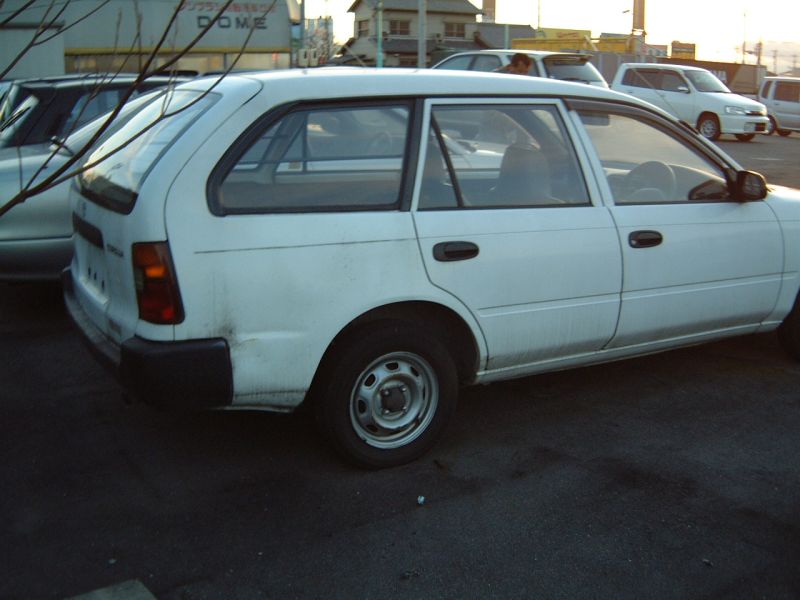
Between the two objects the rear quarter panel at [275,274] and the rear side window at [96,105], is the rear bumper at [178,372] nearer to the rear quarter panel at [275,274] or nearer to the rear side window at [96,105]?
the rear quarter panel at [275,274]

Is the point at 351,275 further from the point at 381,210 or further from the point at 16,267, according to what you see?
the point at 16,267

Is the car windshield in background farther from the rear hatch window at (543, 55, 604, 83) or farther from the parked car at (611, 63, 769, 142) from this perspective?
the parked car at (611, 63, 769, 142)

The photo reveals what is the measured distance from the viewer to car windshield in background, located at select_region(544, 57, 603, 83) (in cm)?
1772

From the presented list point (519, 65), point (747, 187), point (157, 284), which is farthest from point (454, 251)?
point (519, 65)

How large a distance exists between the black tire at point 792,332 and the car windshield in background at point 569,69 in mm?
12384

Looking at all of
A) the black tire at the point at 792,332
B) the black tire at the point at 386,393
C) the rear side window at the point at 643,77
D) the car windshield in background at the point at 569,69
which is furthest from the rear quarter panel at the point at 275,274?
the rear side window at the point at 643,77

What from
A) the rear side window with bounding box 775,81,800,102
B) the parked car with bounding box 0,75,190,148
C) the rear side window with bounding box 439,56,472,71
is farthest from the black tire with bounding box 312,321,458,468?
the rear side window with bounding box 775,81,800,102

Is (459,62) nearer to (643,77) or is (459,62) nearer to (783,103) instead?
(643,77)

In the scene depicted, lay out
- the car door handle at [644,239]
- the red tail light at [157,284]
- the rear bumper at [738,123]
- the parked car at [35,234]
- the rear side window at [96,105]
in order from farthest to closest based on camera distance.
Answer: the rear bumper at [738,123], the rear side window at [96,105], the parked car at [35,234], the car door handle at [644,239], the red tail light at [157,284]

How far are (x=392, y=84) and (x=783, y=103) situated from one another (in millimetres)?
29385

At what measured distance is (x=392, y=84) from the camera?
14.0 feet

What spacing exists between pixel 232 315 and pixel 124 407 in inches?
61.3

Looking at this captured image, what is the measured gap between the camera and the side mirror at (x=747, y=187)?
16.9ft

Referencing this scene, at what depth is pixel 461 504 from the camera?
3994 millimetres
